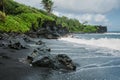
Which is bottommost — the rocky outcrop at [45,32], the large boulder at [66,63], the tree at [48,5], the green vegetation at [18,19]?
the large boulder at [66,63]

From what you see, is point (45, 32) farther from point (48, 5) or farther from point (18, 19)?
point (48, 5)

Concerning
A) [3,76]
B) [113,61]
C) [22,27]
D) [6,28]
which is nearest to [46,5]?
[22,27]

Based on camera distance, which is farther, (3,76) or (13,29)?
(13,29)

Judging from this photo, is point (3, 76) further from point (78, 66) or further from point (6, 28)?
point (6, 28)

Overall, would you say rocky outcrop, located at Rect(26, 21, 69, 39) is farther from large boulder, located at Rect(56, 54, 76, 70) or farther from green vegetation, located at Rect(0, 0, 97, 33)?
large boulder, located at Rect(56, 54, 76, 70)

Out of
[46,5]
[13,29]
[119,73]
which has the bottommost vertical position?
[119,73]

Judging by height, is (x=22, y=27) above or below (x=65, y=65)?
above

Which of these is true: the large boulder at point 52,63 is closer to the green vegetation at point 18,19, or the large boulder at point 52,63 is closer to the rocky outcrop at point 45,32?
the green vegetation at point 18,19

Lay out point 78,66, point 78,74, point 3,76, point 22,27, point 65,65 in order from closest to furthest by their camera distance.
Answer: point 3,76 < point 78,74 < point 65,65 < point 78,66 < point 22,27

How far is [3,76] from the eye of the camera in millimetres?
13781

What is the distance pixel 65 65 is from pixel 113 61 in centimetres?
563

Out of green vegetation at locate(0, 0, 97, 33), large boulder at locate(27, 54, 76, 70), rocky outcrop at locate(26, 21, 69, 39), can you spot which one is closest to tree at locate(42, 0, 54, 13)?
green vegetation at locate(0, 0, 97, 33)

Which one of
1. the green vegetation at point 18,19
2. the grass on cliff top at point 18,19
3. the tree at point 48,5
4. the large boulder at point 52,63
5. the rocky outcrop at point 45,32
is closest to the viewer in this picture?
the large boulder at point 52,63

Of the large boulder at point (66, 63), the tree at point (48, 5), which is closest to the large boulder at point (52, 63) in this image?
the large boulder at point (66, 63)
